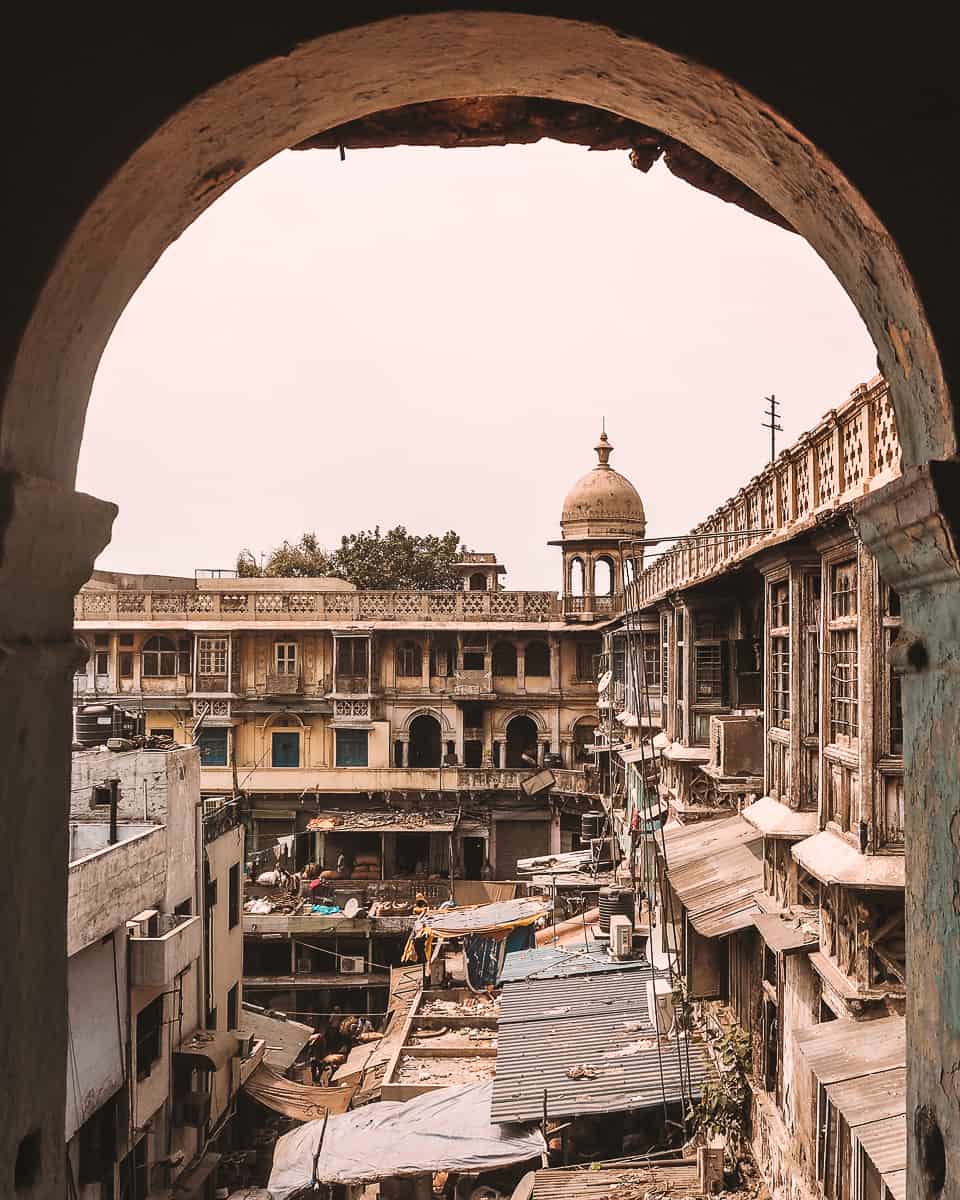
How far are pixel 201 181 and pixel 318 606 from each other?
33367 millimetres

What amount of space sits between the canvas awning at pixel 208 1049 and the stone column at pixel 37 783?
1744 cm

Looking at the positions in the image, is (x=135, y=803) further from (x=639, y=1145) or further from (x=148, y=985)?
(x=639, y=1145)

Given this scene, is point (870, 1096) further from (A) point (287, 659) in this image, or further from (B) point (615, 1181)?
(A) point (287, 659)

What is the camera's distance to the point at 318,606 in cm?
3588

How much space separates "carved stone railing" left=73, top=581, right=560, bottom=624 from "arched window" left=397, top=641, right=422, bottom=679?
107 cm

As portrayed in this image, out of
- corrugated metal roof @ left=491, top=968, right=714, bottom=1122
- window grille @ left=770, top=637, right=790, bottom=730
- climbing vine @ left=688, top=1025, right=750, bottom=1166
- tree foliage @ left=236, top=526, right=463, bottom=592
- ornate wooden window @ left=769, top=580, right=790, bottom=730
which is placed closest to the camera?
ornate wooden window @ left=769, top=580, right=790, bottom=730

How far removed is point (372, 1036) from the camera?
25203mm

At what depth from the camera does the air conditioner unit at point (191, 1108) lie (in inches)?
722

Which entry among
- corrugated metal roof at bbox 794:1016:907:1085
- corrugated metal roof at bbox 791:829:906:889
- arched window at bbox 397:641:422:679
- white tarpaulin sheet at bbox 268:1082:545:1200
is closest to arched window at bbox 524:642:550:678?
arched window at bbox 397:641:422:679

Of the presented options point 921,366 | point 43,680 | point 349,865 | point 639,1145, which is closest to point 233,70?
point 43,680

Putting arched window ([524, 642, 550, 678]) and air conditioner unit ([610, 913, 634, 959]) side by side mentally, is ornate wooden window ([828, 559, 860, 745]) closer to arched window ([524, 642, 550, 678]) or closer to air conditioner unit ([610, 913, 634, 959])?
air conditioner unit ([610, 913, 634, 959])

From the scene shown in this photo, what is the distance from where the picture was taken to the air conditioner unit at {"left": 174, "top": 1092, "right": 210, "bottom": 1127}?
18328mm

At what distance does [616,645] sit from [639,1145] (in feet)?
54.6

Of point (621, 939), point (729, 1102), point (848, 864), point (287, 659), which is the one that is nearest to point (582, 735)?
point (287, 659)
